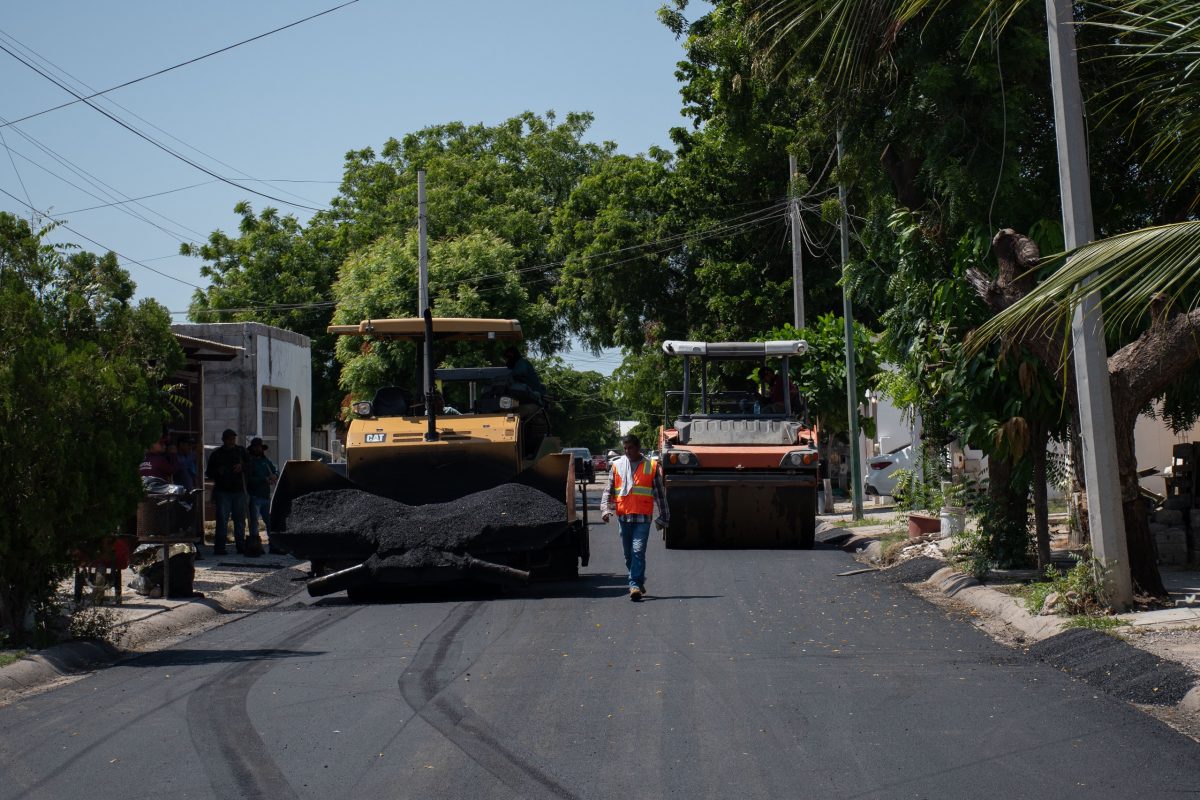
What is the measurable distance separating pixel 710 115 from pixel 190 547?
19336 mm

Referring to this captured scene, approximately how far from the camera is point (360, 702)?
8.22m

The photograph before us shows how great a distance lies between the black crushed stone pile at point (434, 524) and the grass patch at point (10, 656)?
13.0 feet

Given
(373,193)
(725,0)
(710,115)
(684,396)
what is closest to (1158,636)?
(684,396)

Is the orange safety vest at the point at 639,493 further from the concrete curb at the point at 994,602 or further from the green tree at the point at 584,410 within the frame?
the green tree at the point at 584,410

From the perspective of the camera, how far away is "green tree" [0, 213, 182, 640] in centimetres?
1004

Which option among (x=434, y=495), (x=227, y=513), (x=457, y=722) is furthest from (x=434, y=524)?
(x=227, y=513)

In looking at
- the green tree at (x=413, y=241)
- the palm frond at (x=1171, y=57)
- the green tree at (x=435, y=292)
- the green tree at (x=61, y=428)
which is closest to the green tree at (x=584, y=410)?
the green tree at (x=413, y=241)

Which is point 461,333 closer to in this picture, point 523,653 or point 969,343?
point 523,653

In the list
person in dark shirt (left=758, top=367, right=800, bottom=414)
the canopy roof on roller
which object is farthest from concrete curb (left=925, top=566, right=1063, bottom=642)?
person in dark shirt (left=758, top=367, right=800, bottom=414)

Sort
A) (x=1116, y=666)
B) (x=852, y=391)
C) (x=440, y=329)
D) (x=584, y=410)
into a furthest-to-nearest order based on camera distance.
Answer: (x=584, y=410) < (x=852, y=391) < (x=440, y=329) < (x=1116, y=666)

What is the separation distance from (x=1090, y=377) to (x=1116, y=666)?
2833mm

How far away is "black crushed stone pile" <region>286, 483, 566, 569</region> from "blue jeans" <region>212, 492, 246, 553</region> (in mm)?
5347

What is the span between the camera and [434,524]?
13625mm

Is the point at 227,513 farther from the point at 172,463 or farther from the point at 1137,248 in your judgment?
the point at 1137,248
